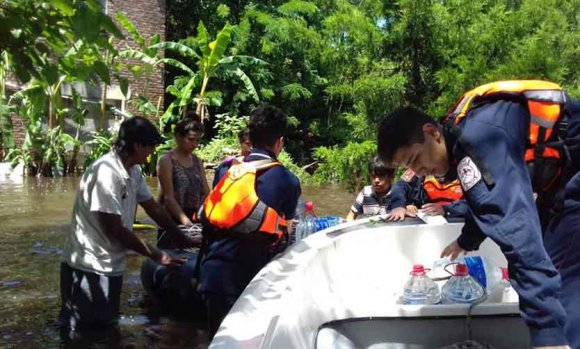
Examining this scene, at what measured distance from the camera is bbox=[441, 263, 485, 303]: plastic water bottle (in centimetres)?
304

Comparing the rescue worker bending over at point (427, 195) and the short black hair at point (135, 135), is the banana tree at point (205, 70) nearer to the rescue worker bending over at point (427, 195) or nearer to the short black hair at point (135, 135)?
the rescue worker bending over at point (427, 195)

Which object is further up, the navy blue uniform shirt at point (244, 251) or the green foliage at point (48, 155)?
the navy blue uniform shirt at point (244, 251)

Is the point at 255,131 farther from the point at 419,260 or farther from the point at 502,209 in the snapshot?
the point at 502,209

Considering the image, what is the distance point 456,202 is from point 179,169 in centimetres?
216

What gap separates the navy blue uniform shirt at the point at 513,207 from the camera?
172 cm

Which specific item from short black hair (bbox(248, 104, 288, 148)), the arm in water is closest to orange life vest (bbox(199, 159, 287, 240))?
short black hair (bbox(248, 104, 288, 148))

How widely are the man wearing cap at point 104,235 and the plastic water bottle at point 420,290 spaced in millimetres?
1410

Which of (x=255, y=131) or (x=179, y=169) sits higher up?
(x=255, y=131)

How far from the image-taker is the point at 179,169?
501 centimetres

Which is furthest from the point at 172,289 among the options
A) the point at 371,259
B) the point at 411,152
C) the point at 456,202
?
the point at 411,152

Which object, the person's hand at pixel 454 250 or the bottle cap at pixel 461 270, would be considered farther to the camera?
the bottle cap at pixel 461 270

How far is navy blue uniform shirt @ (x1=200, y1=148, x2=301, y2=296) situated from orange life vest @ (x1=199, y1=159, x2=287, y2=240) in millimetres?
47

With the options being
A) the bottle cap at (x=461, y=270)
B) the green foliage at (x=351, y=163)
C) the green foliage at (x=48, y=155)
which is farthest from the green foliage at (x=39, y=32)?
the green foliage at (x=48, y=155)

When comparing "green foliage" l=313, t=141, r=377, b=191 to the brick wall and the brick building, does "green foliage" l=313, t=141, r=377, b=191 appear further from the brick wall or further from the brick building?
the brick wall
